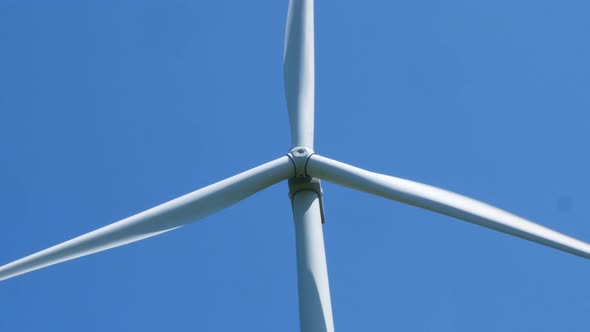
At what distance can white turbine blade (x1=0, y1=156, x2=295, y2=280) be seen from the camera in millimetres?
15742

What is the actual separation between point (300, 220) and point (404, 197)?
74.7 inches

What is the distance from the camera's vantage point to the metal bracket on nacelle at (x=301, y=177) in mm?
17031


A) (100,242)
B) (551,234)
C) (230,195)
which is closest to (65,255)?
(100,242)

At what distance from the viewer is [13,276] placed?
15.8 m

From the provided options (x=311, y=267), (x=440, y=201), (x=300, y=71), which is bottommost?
(x=311, y=267)

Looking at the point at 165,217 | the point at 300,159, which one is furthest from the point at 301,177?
the point at 165,217

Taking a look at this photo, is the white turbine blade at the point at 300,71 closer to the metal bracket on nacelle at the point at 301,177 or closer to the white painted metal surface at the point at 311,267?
the metal bracket on nacelle at the point at 301,177

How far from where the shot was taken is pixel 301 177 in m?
17.1

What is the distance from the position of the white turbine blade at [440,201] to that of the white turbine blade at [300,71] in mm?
1166

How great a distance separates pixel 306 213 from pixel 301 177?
0.73m

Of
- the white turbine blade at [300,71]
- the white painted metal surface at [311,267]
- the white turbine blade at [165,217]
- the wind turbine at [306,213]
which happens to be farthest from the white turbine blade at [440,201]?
the white turbine blade at [300,71]

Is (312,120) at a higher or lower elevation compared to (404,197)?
higher

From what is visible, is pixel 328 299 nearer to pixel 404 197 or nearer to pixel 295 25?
pixel 404 197

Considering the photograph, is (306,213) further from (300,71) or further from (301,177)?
(300,71)
